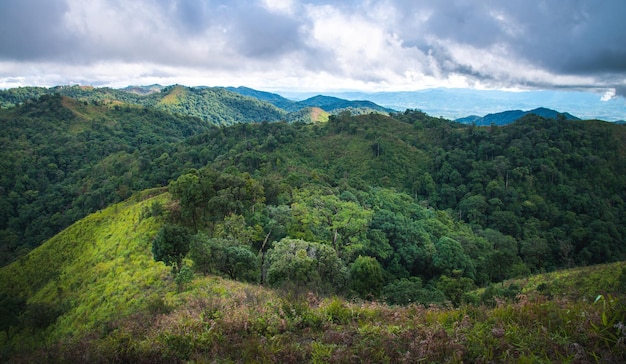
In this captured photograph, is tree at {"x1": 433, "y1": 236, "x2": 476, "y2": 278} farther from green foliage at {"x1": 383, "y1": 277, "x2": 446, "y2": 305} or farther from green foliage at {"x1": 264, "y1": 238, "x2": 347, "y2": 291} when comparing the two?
green foliage at {"x1": 264, "y1": 238, "x2": 347, "y2": 291}

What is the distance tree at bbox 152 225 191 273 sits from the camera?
1702 cm

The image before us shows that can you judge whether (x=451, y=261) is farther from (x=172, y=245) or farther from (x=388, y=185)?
(x=388, y=185)

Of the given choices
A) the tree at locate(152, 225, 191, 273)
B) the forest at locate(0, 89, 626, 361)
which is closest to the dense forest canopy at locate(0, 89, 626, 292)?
the forest at locate(0, 89, 626, 361)

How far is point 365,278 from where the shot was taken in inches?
805

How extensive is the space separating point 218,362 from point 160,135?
5472 inches

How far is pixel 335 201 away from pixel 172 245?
1919 cm

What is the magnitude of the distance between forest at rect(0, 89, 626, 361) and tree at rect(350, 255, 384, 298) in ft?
0.29

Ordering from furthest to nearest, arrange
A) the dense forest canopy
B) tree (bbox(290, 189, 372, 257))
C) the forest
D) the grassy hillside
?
1. the dense forest canopy
2. tree (bbox(290, 189, 372, 257))
3. the forest
4. the grassy hillside

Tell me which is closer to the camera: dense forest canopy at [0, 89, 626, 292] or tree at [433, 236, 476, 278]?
tree at [433, 236, 476, 278]

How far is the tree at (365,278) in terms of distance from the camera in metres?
19.8

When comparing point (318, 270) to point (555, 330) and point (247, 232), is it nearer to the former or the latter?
point (247, 232)

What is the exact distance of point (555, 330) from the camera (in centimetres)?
560

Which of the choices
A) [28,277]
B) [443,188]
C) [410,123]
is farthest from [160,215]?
[410,123]

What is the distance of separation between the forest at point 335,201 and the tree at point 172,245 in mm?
76
